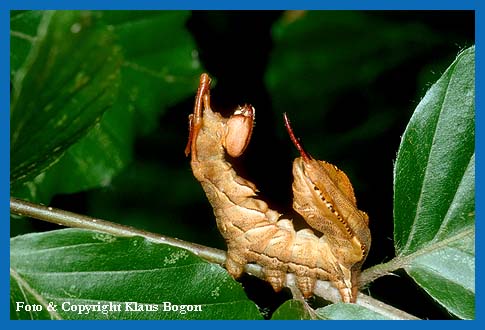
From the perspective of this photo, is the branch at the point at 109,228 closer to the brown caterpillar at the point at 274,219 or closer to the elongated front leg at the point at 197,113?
the brown caterpillar at the point at 274,219

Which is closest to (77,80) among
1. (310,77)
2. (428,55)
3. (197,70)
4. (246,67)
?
(197,70)

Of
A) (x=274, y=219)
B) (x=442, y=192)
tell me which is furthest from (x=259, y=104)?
(x=442, y=192)

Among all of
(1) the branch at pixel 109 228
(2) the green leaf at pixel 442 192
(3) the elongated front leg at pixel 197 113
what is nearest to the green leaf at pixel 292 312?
(1) the branch at pixel 109 228

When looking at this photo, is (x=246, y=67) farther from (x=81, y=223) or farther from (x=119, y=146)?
(x=81, y=223)

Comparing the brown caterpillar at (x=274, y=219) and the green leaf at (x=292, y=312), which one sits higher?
the brown caterpillar at (x=274, y=219)

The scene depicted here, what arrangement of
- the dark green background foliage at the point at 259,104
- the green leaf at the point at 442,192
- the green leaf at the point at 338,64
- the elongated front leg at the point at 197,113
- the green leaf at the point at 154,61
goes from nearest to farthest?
the green leaf at the point at 442,192 < the elongated front leg at the point at 197,113 < the dark green background foliage at the point at 259,104 < the green leaf at the point at 154,61 < the green leaf at the point at 338,64

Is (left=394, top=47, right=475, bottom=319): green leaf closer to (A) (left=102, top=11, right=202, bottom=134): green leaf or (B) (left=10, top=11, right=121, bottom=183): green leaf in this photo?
(B) (left=10, top=11, right=121, bottom=183): green leaf
